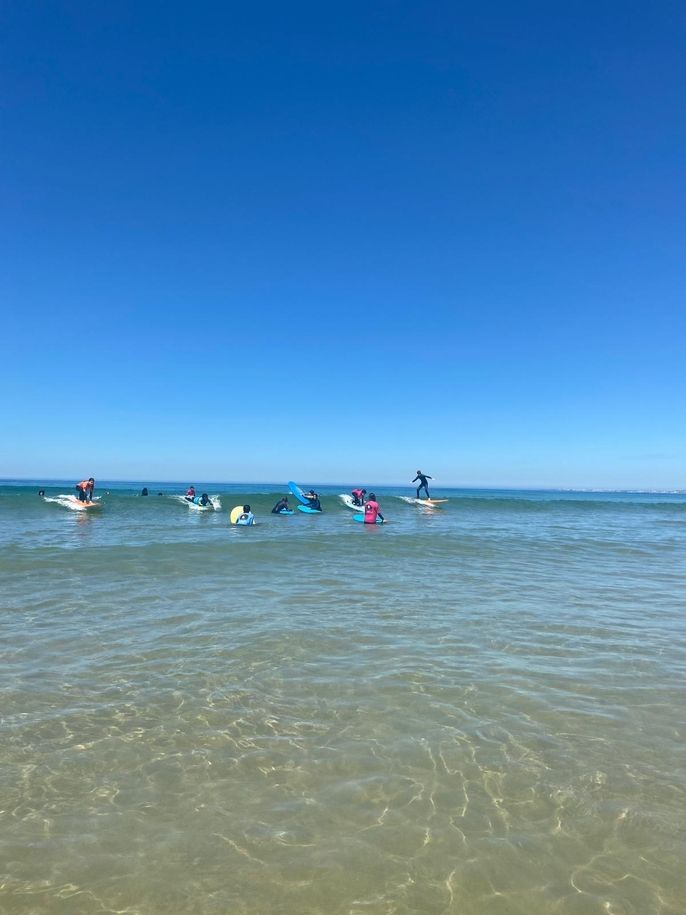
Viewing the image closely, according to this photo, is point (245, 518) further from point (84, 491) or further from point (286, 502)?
point (84, 491)

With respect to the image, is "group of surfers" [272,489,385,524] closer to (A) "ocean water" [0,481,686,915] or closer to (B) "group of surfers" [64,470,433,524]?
(B) "group of surfers" [64,470,433,524]

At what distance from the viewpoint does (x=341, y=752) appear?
5504 millimetres

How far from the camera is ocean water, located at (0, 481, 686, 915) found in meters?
3.79

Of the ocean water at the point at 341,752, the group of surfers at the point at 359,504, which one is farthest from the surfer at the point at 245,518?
the ocean water at the point at 341,752

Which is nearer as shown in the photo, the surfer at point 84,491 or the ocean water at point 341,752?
the ocean water at point 341,752

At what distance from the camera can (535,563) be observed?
719 inches

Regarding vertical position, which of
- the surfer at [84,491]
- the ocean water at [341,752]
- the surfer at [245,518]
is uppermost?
the surfer at [84,491]

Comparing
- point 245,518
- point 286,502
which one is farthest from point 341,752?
point 286,502

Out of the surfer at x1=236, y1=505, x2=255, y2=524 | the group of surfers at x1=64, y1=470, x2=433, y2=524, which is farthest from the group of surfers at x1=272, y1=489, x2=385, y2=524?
the surfer at x1=236, y1=505, x2=255, y2=524

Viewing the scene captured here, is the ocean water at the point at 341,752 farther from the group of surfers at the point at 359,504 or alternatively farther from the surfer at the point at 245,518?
the group of surfers at the point at 359,504

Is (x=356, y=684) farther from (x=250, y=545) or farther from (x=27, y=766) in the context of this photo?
(x=250, y=545)

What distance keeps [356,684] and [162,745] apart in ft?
8.56

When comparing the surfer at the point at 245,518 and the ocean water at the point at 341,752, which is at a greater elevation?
the surfer at the point at 245,518

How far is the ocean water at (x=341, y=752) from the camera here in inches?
149
